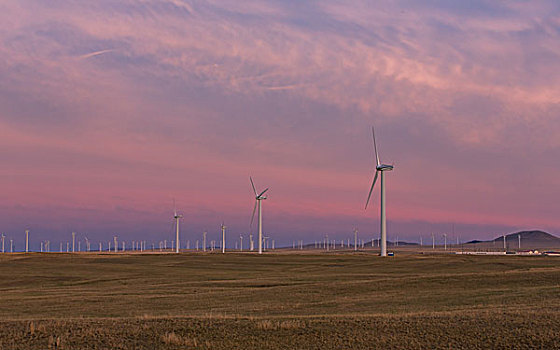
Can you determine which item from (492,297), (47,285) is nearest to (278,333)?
(492,297)

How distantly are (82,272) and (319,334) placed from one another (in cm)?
7678

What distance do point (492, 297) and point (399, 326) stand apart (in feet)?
65.1

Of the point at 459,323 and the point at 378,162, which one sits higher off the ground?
the point at 378,162

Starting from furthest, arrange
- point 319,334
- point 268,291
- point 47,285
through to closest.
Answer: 1. point 47,285
2. point 268,291
3. point 319,334

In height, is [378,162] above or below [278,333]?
above

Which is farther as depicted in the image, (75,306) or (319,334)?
(75,306)

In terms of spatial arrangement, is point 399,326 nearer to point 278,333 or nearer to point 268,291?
point 278,333

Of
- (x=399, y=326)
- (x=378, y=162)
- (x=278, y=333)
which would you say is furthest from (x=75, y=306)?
(x=378, y=162)

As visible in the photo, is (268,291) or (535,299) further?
(268,291)

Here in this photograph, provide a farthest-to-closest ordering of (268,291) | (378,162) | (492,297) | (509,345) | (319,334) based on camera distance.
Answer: (378,162) < (268,291) < (492,297) < (319,334) < (509,345)

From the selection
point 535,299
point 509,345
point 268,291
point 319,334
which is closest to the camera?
point 509,345

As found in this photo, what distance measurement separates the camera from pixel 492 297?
40094mm

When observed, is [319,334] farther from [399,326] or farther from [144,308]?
[144,308]

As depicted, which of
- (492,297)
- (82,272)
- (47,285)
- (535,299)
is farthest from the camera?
(82,272)
